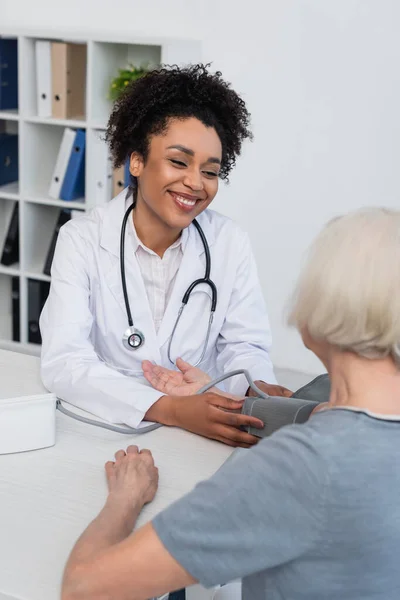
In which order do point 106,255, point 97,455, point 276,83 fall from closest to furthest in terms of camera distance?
point 97,455, point 106,255, point 276,83

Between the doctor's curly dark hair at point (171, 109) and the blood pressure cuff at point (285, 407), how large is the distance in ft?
2.31

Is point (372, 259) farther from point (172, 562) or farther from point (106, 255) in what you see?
point (106, 255)

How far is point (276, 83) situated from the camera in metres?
3.10

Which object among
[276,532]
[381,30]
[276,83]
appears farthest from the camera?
[276,83]

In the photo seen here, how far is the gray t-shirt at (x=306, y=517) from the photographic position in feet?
2.53

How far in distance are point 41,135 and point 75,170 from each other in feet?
0.91

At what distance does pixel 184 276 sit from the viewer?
1756 mm

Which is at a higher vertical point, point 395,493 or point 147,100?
point 147,100

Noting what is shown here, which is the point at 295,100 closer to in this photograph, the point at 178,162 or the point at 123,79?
the point at 123,79

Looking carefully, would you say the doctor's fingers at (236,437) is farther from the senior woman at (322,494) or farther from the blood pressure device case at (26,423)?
the senior woman at (322,494)

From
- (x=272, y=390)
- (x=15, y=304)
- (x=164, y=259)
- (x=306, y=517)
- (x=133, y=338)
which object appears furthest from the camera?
(x=15, y=304)

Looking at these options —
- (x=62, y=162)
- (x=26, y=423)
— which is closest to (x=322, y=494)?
(x=26, y=423)

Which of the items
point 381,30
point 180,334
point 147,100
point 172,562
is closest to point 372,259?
point 172,562

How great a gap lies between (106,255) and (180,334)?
0.24 meters
